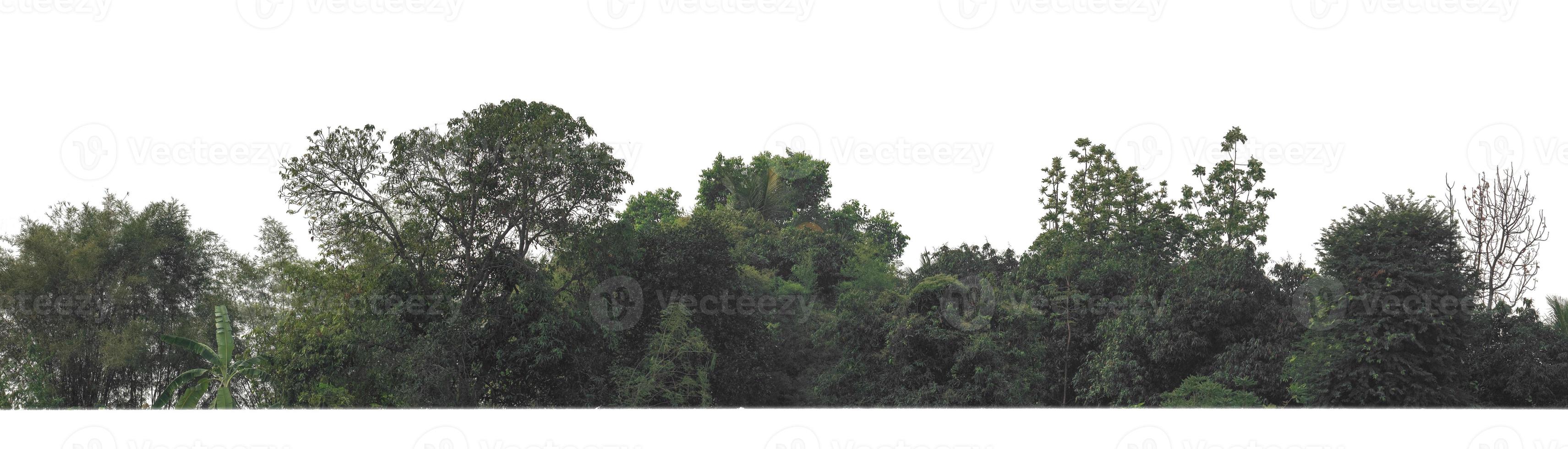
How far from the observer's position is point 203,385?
58.7 feet

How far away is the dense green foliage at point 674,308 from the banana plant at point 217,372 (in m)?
0.06

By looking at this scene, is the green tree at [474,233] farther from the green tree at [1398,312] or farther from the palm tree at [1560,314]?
the palm tree at [1560,314]

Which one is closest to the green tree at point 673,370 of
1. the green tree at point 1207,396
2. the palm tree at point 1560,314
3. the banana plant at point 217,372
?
the banana plant at point 217,372

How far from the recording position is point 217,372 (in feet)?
58.4

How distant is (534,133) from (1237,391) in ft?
34.3

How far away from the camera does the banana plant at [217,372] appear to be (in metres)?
16.8

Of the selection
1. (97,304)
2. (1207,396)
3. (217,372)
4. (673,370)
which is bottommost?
(1207,396)

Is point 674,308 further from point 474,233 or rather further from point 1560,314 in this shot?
point 1560,314

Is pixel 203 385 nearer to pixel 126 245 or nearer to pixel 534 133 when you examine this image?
pixel 126 245

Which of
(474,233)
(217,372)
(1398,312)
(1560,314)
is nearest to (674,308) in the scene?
(474,233)

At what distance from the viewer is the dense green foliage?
1409 cm

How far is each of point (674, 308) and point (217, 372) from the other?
7.73 m

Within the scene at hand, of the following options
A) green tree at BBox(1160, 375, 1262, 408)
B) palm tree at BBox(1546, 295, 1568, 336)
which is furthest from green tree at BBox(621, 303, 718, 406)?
palm tree at BBox(1546, 295, 1568, 336)

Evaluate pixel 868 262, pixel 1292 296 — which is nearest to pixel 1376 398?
pixel 1292 296
